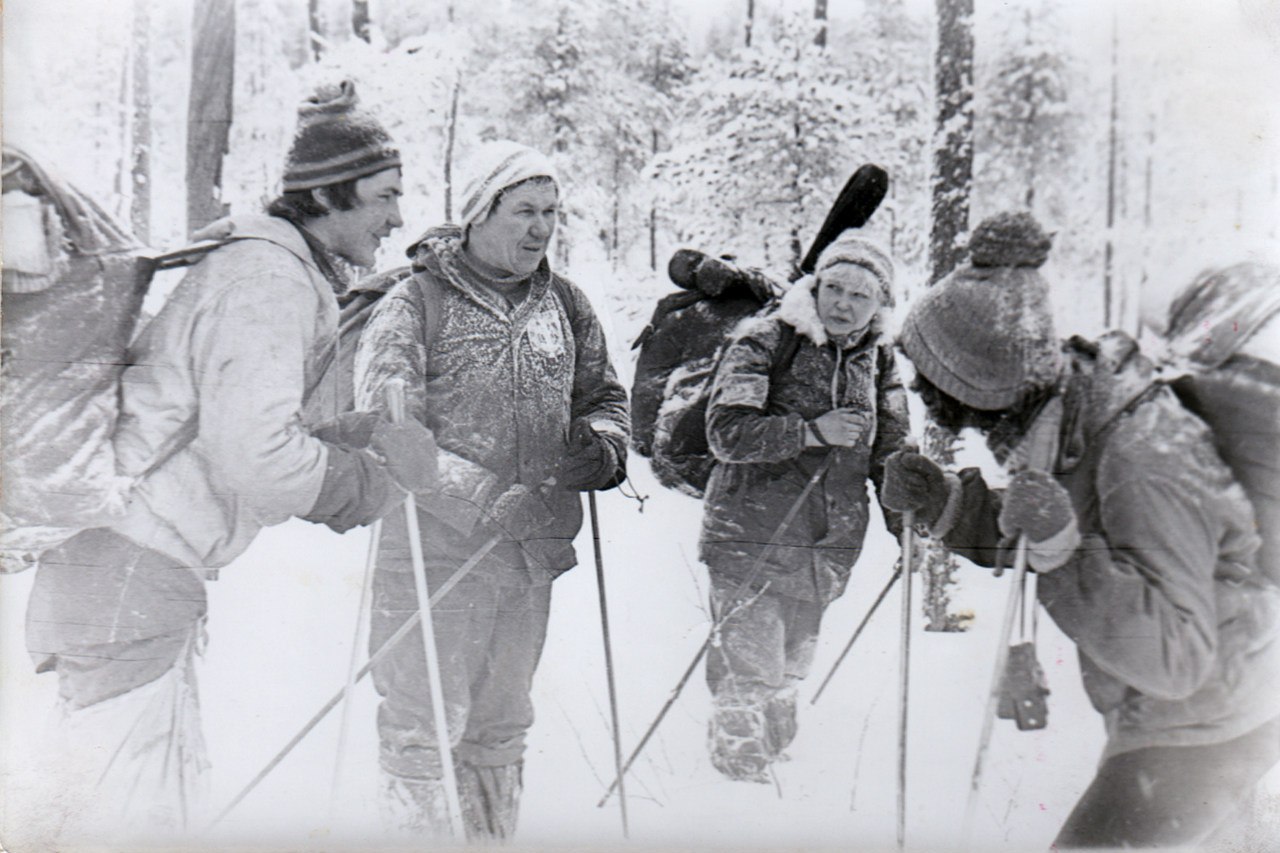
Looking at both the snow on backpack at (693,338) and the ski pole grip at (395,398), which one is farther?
the snow on backpack at (693,338)

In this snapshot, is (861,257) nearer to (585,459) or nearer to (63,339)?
(585,459)

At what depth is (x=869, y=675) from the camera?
3.60m

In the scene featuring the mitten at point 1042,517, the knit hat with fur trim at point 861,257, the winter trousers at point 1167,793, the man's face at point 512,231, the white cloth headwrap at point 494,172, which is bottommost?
the winter trousers at point 1167,793

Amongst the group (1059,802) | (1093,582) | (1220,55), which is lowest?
(1059,802)

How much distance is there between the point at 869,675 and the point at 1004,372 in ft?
3.43

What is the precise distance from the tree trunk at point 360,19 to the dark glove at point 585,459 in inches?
55.5

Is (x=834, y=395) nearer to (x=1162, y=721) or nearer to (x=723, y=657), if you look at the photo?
(x=723, y=657)

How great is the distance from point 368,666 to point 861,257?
2.00 m

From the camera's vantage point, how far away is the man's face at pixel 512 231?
351cm

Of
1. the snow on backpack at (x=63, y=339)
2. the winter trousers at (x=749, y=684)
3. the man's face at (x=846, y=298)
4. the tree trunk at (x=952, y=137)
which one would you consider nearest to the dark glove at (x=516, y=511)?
the winter trousers at (x=749, y=684)

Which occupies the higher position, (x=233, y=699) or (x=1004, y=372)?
(x=1004, y=372)

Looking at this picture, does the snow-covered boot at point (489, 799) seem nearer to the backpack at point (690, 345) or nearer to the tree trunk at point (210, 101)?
the backpack at point (690, 345)

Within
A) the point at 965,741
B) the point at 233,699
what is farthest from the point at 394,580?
the point at 965,741

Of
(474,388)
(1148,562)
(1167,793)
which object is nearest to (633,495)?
(474,388)
